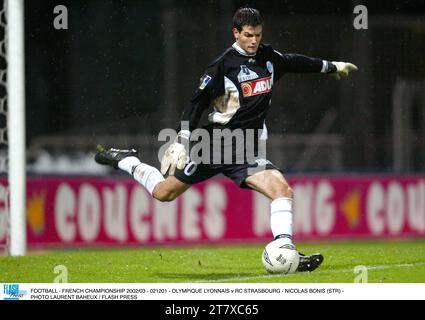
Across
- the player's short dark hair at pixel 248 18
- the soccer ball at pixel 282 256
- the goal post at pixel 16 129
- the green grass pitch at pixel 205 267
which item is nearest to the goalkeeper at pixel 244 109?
the player's short dark hair at pixel 248 18

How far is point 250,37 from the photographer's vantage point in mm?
7449

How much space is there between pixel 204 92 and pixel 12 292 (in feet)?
6.26

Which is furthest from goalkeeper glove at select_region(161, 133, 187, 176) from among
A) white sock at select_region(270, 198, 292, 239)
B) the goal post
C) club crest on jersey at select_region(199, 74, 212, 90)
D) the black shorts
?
the goal post

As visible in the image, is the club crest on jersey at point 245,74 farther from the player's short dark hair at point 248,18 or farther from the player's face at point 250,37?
Answer: the player's short dark hair at point 248,18

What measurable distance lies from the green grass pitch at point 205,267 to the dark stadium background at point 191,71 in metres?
4.08

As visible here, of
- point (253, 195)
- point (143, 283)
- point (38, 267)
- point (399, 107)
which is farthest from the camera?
point (399, 107)

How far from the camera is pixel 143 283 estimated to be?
7.18 m

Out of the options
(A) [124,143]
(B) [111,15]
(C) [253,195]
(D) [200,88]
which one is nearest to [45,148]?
(A) [124,143]

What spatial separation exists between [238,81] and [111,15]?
639 centimetres

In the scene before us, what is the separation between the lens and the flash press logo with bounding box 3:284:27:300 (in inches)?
278

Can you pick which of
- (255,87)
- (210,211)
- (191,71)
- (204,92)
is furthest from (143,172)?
(191,71)

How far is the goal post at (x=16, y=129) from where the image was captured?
9273 mm

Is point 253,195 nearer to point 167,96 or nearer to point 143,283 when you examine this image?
point 167,96

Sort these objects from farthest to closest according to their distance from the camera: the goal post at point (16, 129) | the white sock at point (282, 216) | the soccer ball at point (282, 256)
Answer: the goal post at point (16, 129)
the white sock at point (282, 216)
the soccer ball at point (282, 256)
